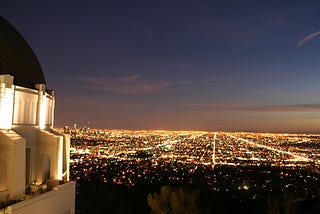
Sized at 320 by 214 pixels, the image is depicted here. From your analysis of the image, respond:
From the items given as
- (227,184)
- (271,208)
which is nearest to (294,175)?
(227,184)

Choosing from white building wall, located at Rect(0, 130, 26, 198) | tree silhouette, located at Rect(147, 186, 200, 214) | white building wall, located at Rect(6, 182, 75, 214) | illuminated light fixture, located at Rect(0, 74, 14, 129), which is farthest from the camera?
tree silhouette, located at Rect(147, 186, 200, 214)

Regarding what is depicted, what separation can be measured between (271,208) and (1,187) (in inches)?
747

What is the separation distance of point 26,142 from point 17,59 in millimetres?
2803

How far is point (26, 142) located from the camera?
408 inches

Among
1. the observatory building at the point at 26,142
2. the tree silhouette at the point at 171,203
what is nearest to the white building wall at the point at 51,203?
the observatory building at the point at 26,142

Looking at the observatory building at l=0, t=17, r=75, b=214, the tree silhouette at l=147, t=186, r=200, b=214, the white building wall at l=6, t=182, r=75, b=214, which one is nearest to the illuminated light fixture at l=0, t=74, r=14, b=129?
the observatory building at l=0, t=17, r=75, b=214

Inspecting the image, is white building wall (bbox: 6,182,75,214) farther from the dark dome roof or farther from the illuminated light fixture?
the dark dome roof

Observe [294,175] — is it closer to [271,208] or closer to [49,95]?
[271,208]

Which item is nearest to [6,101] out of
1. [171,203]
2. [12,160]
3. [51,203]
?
[12,160]

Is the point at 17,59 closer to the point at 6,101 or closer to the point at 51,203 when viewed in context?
the point at 6,101

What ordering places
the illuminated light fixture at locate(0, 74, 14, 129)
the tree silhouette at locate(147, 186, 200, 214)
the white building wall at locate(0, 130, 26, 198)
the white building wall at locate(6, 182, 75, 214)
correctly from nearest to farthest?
the white building wall at locate(6, 182, 75, 214) < the white building wall at locate(0, 130, 26, 198) < the illuminated light fixture at locate(0, 74, 14, 129) < the tree silhouette at locate(147, 186, 200, 214)

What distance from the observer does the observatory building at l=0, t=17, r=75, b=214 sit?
866 cm

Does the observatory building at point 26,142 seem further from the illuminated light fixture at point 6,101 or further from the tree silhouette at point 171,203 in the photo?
the tree silhouette at point 171,203

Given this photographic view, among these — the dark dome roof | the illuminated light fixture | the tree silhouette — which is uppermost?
the dark dome roof
